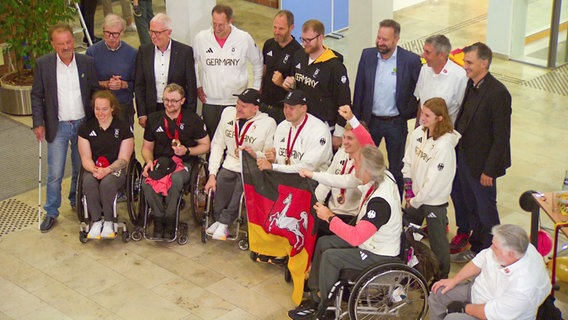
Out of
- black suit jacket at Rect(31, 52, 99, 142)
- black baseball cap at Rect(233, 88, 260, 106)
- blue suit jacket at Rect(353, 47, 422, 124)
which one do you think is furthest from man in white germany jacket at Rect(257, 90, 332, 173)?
black suit jacket at Rect(31, 52, 99, 142)

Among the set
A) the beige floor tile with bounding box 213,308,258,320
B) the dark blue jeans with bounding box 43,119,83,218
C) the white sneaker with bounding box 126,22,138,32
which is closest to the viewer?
the beige floor tile with bounding box 213,308,258,320

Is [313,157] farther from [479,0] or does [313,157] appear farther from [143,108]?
[479,0]

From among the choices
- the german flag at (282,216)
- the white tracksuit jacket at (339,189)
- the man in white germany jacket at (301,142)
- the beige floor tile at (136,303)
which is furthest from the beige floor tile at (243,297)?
the man in white germany jacket at (301,142)

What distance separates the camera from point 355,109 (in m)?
7.51

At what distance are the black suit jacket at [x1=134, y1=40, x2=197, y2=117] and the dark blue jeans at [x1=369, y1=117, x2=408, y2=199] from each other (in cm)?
147

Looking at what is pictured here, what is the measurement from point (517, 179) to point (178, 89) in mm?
3090

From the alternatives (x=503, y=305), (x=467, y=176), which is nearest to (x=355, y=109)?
(x=467, y=176)

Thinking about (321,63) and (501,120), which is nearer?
(501,120)

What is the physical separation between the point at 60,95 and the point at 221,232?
5.51ft

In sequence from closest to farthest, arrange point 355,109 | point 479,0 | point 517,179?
point 355,109 → point 517,179 → point 479,0

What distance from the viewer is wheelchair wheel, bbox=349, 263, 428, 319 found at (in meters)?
5.91

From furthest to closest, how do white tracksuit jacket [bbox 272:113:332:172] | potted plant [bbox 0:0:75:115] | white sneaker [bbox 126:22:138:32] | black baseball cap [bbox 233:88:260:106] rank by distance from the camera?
white sneaker [bbox 126:22:138:32]
potted plant [bbox 0:0:75:115]
black baseball cap [bbox 233:88:260:106]
white tracksuit jacket [bbox 272:113:332:172]

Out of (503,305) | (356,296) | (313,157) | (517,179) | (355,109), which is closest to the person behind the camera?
(503,305)

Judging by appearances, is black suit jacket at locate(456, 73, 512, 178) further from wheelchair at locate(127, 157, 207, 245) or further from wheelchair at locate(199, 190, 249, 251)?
wheelchair at locate(127, 157, 207, 245)
